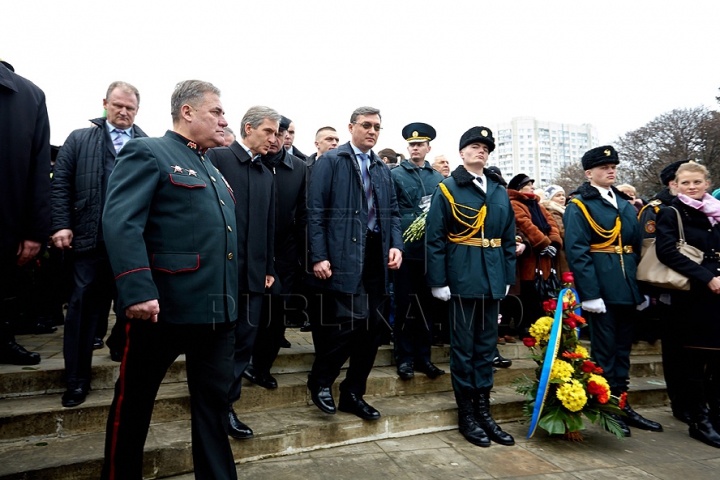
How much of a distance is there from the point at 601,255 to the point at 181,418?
3.65m

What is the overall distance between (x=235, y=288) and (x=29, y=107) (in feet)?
4.47

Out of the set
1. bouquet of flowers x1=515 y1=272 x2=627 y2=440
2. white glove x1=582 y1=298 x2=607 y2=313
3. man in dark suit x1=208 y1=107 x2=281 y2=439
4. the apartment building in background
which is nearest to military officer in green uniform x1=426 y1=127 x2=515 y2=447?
bouquet of flowers x1=515 y1=272 x2=627 y2=440

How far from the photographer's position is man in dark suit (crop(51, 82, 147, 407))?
3.41 metres

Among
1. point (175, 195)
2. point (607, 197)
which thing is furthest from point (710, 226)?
point (175, 195)

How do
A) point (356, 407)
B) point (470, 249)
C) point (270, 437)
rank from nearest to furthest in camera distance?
point (270, 437) < point (356, 407) < point (470, 249)

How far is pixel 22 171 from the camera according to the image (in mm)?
2480

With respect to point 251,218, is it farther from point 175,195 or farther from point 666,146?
point 666,146

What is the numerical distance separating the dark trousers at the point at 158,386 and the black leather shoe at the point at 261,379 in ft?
4.64

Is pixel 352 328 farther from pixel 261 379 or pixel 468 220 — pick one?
pixel 468 220

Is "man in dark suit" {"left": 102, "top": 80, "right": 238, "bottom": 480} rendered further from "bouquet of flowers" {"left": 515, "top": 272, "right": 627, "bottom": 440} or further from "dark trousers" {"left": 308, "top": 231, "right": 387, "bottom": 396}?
"bouquet of flowers" {"left": 515, "top": 272, "right": 627, "bottom": 440}

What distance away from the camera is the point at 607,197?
4.58m

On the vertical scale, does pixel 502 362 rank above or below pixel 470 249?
below

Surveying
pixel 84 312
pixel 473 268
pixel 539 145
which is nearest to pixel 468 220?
pixel 473 268

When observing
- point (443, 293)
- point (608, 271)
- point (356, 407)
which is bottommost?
point (356, 407)
